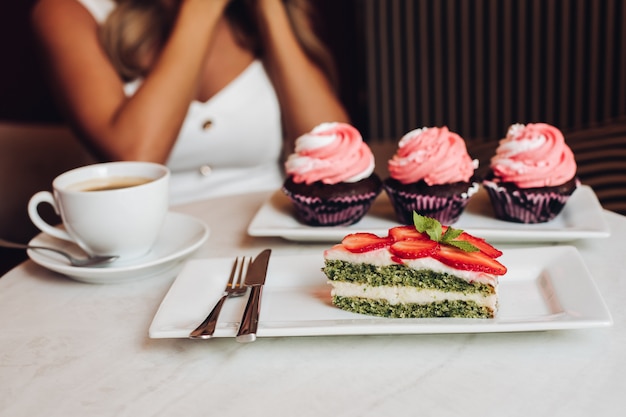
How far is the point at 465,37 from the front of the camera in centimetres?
352

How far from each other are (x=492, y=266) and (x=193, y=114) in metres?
1.26

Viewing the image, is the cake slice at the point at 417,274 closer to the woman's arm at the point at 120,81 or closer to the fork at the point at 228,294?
the fork at the point at 228,294

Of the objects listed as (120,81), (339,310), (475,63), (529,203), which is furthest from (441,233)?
(475,63)

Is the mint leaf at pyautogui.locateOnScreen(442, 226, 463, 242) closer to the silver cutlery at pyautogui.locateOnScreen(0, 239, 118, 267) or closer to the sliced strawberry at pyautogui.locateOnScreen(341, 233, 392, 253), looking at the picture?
the sliced strawberry at pyautogui.locateOnScreen(341, 233, 392, 253)

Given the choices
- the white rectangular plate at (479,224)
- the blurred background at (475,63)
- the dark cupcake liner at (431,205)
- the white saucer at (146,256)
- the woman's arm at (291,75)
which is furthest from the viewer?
the blurred background at (475,63)

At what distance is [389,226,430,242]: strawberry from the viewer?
34.5 inches

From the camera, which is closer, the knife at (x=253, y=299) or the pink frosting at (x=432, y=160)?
the knife at (x=253, y=299)

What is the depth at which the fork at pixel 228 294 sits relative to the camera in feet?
2.59

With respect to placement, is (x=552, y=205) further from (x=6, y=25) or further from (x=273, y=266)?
(x=6, y=25)

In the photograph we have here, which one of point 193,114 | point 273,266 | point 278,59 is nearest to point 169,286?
point 273,266

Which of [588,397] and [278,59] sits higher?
[278,59]

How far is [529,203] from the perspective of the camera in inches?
47.1

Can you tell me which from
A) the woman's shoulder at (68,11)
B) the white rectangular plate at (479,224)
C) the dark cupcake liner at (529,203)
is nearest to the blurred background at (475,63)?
the woman's shoulder at (68,11)

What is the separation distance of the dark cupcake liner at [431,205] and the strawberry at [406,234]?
0.34 meters
